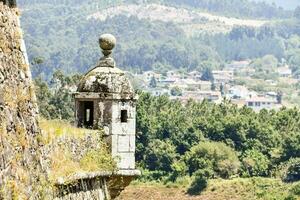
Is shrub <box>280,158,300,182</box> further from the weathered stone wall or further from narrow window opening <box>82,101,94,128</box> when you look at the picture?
the weathered stone wall

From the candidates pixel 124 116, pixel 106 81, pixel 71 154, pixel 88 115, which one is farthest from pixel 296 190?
pixel 71 154

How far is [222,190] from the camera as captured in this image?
79938 millimetres

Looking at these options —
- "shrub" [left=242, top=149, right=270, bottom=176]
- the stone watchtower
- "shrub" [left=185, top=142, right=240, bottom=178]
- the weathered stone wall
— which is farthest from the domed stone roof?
"shrub" [left=185, top=142, right=240, bottom=178]

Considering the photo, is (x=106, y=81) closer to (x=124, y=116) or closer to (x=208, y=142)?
(x=124, y=116)

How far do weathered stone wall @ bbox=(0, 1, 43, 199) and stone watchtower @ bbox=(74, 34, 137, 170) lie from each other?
4609 mm

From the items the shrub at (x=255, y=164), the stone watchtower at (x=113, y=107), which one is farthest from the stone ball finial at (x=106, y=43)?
the shrub at (x=255, y=164)

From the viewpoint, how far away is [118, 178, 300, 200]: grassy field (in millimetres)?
77688

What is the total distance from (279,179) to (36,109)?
71.7 meters

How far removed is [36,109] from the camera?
10234 mm

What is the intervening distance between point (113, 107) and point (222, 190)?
65601mm

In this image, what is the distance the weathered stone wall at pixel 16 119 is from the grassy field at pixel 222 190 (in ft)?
216

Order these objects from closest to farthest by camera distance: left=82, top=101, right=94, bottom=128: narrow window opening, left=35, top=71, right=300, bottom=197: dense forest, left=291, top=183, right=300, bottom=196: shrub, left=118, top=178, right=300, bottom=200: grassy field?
left=82, top=101, right=94, bottom=128: narrow window opening
left=291, top=183, right=300, bottom=196: shrub
left=118, top=178, right=300, bottom=200: grassy field
left=35, top=71, right=300, bottom=197: dense forest

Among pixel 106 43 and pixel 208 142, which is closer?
pixel 106 43

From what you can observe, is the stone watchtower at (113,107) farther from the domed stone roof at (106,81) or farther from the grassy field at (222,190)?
the grassy field at (222,190)
